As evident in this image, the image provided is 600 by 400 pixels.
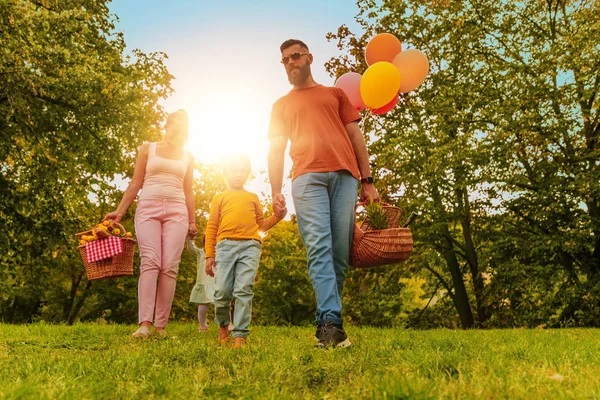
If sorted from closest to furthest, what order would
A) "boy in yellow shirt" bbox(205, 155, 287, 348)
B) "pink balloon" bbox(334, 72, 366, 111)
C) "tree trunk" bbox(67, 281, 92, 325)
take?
"boy in yellow shirt" bbox(205, 155, 287, 348), "pink balloon" bbox(334, 72, 366, 111), "tree trunk" bbox(67, 281, 92, 325)

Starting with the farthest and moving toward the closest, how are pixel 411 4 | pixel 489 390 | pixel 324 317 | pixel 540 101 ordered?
pixel 411 4, pixel 540 101, pixel 324 317, pixel 489 390

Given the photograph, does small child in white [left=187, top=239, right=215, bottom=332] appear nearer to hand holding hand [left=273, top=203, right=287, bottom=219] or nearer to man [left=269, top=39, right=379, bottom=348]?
hand holding hand [left=273, top=203, right=287, bottom=219]

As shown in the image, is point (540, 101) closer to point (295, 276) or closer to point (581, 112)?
point (581, 112)

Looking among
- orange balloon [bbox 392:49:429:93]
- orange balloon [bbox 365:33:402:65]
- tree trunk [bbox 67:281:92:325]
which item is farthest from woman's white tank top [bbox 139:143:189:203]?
tree trunk [bbox 67:281:92:325]

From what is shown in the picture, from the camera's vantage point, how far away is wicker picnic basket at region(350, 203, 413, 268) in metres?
4.16

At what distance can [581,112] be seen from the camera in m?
14.5

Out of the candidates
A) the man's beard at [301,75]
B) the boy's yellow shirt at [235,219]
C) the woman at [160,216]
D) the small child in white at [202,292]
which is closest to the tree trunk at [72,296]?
the small child in white at [202,292]

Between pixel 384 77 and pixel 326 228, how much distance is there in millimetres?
4234

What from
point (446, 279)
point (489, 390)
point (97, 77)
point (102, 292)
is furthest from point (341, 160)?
point (102, 292)

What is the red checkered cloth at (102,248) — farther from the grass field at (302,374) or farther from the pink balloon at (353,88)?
the pink balloon at (353,88)

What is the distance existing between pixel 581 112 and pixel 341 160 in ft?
41.9

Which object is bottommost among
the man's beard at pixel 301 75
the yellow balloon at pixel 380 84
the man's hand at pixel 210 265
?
the man's hand at pixel 210 265

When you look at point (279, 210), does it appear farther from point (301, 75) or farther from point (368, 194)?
point (301, 75)

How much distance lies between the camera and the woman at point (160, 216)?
16.9 feet
